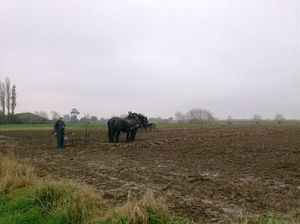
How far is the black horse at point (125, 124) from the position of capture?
50.3 ft

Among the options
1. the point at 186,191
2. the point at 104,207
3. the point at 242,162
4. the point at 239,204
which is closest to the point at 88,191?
the point at 104,207

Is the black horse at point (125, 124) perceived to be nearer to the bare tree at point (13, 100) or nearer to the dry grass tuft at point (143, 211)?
the dry grass tuft at point (143, 211)

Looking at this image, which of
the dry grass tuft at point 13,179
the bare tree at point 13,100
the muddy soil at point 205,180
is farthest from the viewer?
the bare tree at point 13,100

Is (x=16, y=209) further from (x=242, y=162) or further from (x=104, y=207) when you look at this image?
A: (x=242, y=162)

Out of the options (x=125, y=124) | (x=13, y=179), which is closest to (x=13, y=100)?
(x=125, y=124)

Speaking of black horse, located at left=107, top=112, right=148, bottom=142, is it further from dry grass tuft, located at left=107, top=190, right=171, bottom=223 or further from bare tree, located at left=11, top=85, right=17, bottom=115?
bare tree, located at left=11, top=85, right=17, bottom=115

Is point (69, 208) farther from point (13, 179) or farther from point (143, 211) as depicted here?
point (13, 179)

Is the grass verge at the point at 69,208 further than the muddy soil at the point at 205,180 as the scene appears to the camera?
No

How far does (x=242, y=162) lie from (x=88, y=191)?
19.0 feet

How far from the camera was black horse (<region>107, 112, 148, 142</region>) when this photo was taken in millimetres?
15328

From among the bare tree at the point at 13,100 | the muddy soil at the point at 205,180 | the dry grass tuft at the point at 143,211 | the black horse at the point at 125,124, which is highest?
the bare tree at the point at 13,100

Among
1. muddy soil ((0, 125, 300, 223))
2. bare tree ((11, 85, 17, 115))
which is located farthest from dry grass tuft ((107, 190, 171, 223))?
bare tree ((11, 85, 17, 115))

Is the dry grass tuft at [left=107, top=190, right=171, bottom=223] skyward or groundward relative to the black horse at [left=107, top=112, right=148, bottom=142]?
groundward

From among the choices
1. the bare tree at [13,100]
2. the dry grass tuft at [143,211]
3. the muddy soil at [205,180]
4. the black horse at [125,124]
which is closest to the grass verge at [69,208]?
the dry grass tuft at [143,211]
